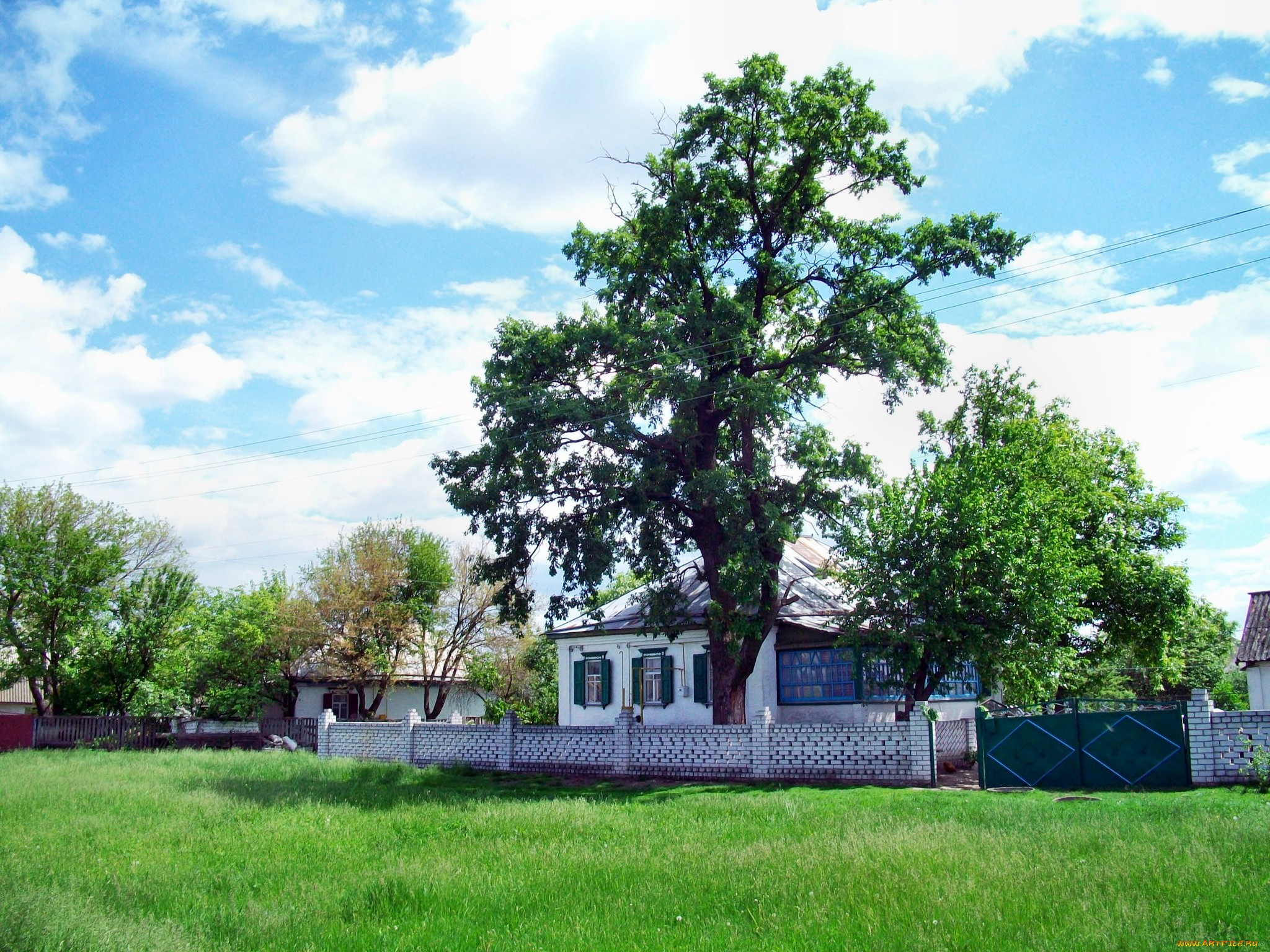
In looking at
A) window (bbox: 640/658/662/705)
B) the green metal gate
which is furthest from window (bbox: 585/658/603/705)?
the green metal gate

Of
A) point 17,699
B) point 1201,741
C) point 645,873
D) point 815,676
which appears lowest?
point 17,699

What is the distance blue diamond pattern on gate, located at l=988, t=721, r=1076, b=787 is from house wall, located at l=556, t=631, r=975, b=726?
6.03m

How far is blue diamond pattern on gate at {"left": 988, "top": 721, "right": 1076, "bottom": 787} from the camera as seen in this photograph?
640 inches

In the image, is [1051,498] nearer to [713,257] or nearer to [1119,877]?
[713,257]

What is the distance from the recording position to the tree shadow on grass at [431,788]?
1683cm

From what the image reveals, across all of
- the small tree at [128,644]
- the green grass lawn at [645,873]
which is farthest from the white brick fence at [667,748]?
the small tree at [128,644]

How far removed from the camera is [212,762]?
80.9 feet

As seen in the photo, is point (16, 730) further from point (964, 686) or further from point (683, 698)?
point (964, 686)

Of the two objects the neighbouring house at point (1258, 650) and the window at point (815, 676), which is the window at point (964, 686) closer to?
the window at point (815, 676)

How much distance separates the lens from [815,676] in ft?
80.8

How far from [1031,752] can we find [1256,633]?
2323 cm

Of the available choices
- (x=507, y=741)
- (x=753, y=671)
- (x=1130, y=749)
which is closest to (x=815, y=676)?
(x=753, y=671)

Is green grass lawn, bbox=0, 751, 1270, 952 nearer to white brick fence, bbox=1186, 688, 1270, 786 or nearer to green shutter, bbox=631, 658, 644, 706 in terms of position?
white brick fence, bbox=1186, 688, 1270, 786

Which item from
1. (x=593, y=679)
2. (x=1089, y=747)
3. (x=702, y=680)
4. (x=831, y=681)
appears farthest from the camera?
(x=593, y=679)
